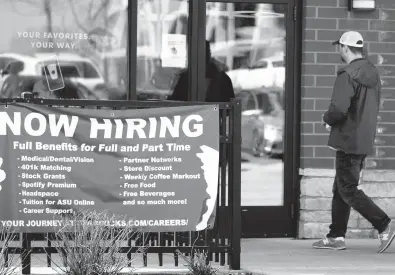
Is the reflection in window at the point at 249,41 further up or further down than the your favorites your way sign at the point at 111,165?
further up

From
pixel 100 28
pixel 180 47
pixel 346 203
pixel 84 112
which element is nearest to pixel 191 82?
pixel 180 47

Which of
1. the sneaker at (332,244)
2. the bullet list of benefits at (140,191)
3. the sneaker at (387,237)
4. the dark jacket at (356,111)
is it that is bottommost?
the sneaker at (332,244)

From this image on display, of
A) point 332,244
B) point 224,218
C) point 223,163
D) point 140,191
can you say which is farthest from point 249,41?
point 140,191

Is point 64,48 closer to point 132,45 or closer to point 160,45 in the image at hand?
point 132,45

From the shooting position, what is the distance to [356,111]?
31.9ft

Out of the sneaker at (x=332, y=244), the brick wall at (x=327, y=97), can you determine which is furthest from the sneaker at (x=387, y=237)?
the brick wall at (x=327, y=97)

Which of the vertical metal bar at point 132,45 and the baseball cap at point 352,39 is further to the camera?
the vertical metal bar at point 132,45

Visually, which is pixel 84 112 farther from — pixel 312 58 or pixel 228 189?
pixel 312 58

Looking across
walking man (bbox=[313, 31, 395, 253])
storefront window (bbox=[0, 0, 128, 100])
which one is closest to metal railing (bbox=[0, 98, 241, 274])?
walking man (bbox=[313, 31, 395, 253])

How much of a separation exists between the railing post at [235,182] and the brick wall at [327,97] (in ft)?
8.37

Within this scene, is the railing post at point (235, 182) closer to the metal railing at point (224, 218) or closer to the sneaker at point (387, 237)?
the metal railing at point (224, 218)

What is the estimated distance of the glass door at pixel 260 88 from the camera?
35.0 ft

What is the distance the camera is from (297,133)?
35.5 ft

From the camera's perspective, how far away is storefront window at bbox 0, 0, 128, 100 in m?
10.1
